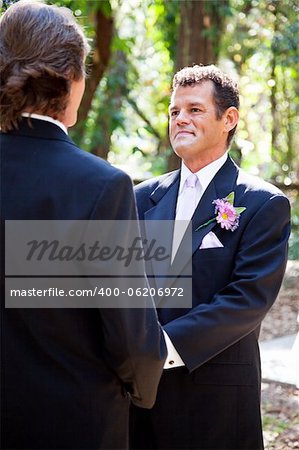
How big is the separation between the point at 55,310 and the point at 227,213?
3.31 ft

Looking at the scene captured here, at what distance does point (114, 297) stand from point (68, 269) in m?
0.15

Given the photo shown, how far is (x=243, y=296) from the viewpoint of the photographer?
8.54ft

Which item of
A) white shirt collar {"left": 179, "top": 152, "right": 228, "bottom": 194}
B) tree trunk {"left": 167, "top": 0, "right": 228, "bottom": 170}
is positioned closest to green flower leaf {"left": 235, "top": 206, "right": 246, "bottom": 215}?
white shirt collar {"left": 179, "top": 152, "right": 228, "bottom": 194}

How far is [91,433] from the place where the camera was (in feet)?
6.65

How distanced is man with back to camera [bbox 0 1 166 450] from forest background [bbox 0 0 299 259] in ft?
14.0

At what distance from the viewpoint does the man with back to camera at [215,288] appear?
2600 mm

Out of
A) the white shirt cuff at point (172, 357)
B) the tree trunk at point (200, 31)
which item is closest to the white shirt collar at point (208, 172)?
the white shirt cuff at point (172, 357)

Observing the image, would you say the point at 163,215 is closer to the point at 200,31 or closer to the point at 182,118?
the point at 182,118

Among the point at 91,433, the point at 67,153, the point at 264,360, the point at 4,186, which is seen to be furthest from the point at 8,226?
the point at 264,360

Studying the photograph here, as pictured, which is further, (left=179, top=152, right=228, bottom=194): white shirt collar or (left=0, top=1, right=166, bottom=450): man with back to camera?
(left=179, top=152, right=228, bottom=194): white shirt collar

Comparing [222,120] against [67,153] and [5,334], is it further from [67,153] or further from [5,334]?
[5,334]

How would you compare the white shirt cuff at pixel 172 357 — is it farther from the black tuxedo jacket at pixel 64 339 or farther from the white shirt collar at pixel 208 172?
the white shirt collar at pixel 208 172

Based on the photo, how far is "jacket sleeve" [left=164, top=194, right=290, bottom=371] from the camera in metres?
2.55

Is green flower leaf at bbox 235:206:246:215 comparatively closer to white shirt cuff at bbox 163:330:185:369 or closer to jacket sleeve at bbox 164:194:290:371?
jacket sleeve at bbox 164:194:290:371
